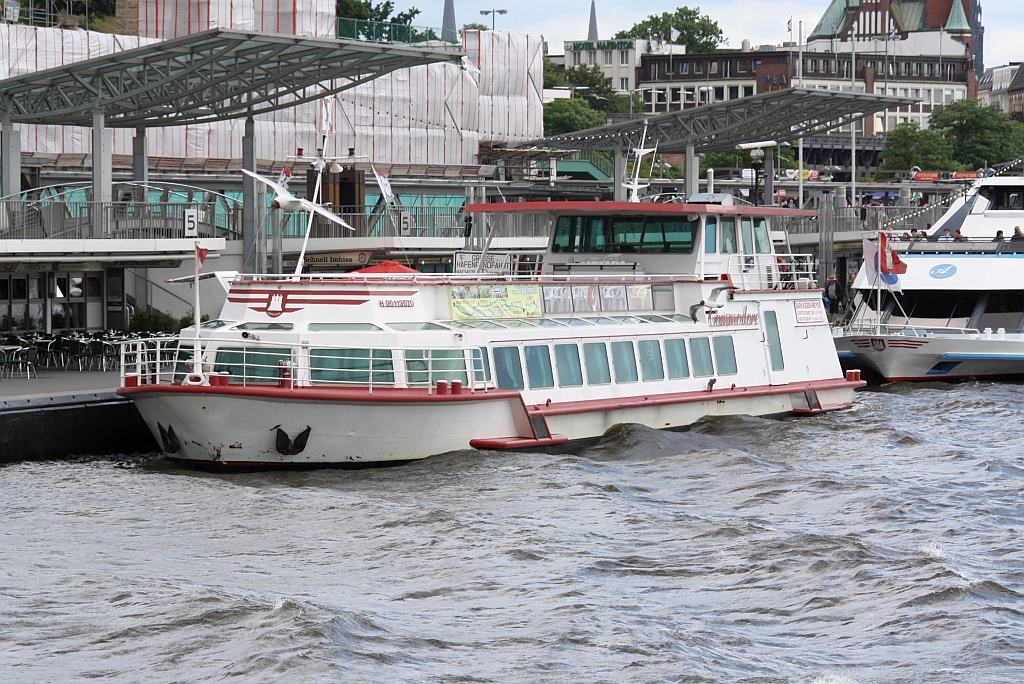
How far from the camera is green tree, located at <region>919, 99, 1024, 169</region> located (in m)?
113

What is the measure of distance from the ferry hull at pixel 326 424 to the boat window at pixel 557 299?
2.86 metres

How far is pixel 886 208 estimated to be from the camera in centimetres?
5278

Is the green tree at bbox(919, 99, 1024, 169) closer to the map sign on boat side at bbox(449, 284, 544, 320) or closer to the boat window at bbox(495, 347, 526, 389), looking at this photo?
the map sign on boat side at bbox(449, 284, 544, 320)

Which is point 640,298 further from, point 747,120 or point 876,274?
point 747,120

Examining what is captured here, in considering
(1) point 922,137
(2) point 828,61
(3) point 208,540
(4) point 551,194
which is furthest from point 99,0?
(3) point 208,540

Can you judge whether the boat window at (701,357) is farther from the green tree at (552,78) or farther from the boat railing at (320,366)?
the green tree at (552,78)

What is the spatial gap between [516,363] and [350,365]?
114 inches

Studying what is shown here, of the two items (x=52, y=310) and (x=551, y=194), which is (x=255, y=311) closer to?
(x=52, y=310)

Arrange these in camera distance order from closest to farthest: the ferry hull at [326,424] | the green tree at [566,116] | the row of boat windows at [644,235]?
the ferry hull at [326,424] < the row of boat windows at [644,235] < the green tree at [566,116]

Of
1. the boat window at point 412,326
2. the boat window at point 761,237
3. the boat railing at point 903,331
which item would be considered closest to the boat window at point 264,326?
the boat window at point 412,326

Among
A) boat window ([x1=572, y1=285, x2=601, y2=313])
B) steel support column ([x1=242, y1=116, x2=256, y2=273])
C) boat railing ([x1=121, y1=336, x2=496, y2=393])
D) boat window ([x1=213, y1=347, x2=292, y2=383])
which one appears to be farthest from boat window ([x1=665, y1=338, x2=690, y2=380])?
steel support column ([x1=242, y1=116, x2=256, y2=273])

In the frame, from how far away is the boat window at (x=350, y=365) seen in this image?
2153 cm

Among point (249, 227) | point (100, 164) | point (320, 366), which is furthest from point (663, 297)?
point (100, 164)

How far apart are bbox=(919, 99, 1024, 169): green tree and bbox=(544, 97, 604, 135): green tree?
29842 millimetres
